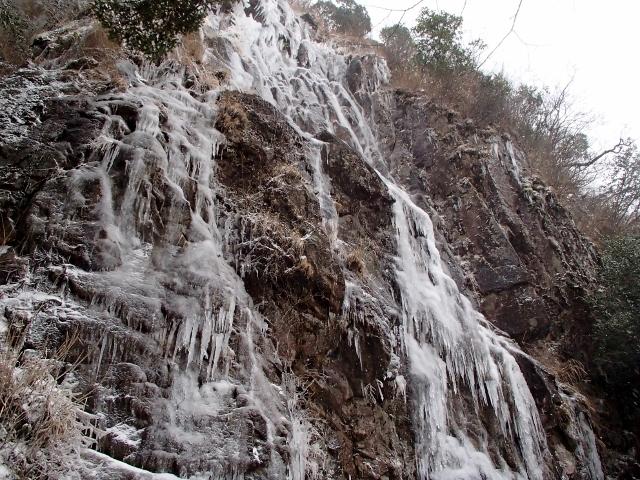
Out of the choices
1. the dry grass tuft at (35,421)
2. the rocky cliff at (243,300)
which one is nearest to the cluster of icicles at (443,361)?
the rocky cliff at (243,300)

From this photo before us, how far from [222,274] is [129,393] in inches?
66.1

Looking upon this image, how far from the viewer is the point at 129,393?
3.77m

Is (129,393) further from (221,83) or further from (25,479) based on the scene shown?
(221,83)

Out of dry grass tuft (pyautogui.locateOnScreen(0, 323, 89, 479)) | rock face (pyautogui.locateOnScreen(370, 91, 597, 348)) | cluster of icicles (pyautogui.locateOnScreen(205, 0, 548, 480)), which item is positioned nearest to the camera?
dry grass tuft (pyautogui.locateOnScreen(0, 323, 89, 479))

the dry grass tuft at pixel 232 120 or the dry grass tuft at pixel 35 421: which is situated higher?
the dry grass tuft at pixel 232 120

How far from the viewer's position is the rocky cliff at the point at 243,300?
391 cm

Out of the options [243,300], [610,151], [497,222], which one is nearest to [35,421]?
[243,300]

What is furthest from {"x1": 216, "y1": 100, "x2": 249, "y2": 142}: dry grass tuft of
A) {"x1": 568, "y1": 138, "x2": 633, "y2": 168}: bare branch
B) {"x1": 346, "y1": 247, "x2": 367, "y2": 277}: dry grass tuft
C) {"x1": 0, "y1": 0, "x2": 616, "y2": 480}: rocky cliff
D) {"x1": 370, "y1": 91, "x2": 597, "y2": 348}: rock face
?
{"x1": 568, "y1": 138, "x2": 633, "y2": 168}: bare branch

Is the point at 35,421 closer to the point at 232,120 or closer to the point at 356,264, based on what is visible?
the point at 356,264

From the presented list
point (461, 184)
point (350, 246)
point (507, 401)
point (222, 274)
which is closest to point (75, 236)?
point (222, 274)

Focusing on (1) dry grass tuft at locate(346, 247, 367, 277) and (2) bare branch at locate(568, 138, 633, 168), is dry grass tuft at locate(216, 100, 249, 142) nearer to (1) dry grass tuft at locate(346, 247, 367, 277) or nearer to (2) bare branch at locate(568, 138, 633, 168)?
(1) dry grass tuft at locate(346, 247, 367, 277)

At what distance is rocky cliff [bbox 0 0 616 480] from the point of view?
3.91 metres

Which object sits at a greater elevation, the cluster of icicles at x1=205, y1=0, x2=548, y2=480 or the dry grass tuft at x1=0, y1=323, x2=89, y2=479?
the cluster of icicles at x1=205, y1=0, x2=548, y2=480

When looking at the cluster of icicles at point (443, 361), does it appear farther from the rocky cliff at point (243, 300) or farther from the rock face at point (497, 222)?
the rock face at point (497, 222)
